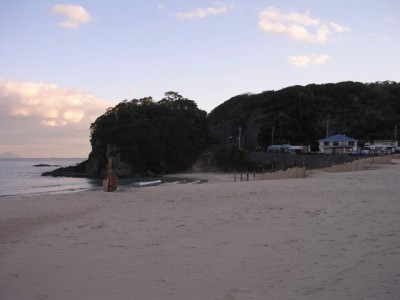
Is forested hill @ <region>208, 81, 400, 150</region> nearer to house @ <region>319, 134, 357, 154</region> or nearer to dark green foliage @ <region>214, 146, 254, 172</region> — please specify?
house @ <region>319, 134, 357, 154</region>

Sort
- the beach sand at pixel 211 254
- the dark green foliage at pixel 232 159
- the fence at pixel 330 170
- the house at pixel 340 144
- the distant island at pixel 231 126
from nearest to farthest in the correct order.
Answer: the beach sand at pixel 211 254, the fence at pixel 330 170, the dark green foliage at pixel 232 159, the distant island at pixel 231 126, the house at pixel 340 144

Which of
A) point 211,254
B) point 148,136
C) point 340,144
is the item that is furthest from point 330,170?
point 340,144

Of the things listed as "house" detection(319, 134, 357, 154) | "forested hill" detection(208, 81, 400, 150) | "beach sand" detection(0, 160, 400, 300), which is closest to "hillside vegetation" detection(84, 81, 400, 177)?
"forested hill" detection(208, 81, 400, 150)

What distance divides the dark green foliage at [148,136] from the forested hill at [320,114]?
949 inches

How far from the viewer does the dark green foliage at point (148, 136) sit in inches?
2751

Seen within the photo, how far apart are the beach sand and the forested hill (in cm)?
9053

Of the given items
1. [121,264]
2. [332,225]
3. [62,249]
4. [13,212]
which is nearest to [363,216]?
[332,225]

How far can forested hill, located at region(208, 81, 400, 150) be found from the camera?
102 m

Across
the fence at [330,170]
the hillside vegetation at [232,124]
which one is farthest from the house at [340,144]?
the fence at [330,170]

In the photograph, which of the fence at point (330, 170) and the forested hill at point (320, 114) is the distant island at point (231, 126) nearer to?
the forested hill at point (320, 114)

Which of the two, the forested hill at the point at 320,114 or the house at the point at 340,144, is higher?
the forested hill at the point at 320,114

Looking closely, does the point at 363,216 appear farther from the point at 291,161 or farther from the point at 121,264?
the point at 291,161

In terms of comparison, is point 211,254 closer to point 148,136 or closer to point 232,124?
point 148,136

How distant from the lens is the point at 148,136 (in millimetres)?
70438
